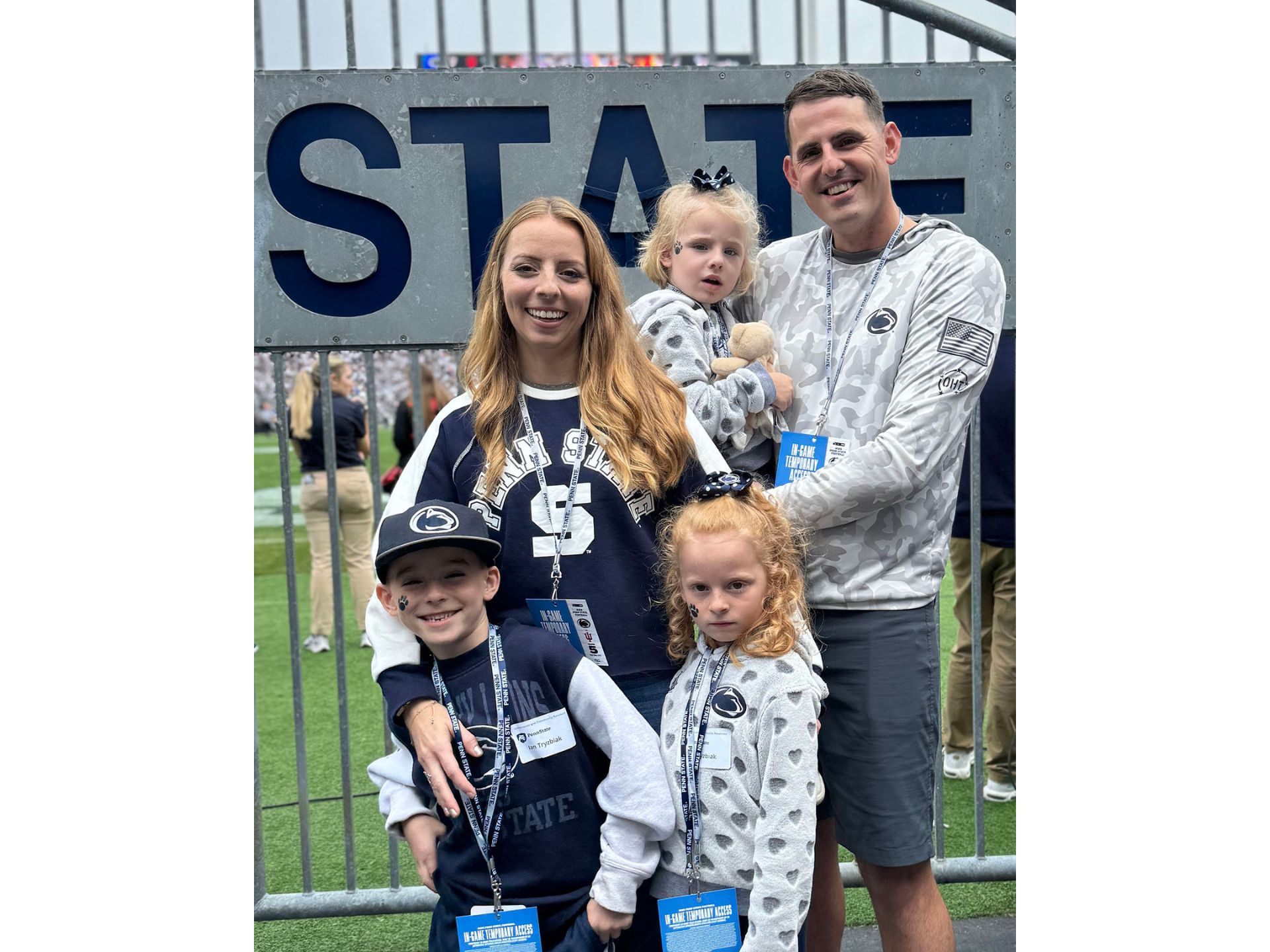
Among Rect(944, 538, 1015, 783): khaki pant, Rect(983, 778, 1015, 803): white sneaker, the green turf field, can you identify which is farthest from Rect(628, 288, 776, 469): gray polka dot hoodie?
Rect(983, 778, 1015, 803): white sneaker

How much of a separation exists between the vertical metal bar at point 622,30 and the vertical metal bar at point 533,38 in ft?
0.85

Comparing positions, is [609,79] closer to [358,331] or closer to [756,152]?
[756,152]

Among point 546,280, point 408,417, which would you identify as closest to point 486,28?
point 546,280

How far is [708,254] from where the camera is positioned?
7.93 ft

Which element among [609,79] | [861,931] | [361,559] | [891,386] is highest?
[609,79]

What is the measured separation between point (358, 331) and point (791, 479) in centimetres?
152

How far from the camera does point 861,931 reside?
3289 mm

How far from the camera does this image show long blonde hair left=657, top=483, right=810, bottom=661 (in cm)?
204

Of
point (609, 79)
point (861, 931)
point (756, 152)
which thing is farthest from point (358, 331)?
point (861, 931)

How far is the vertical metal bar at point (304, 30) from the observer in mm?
3193

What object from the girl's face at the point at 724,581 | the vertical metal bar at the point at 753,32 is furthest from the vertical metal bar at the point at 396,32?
the girl's face at the point at 724,581

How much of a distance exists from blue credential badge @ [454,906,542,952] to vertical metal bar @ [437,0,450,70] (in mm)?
2455

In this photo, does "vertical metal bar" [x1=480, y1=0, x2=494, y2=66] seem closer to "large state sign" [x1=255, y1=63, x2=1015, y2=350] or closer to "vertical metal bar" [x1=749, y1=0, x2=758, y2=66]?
"large state sign" [x1=255, y1=63, x2=1015, y2=350]

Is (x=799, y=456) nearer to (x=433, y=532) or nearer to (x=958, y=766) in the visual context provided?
(x=433, y=532)
